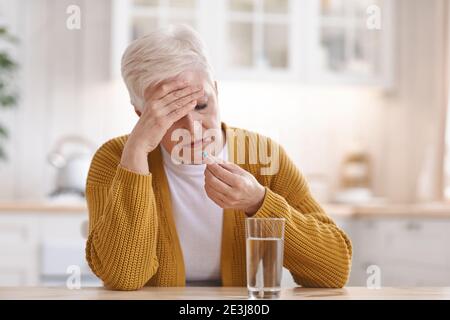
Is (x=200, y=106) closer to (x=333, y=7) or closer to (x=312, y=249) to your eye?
(x=312, y=249)

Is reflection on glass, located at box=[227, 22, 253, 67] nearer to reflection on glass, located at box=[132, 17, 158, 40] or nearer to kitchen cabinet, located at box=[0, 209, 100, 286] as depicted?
reflection on glass, located at box=[132, 17, 158, 40]

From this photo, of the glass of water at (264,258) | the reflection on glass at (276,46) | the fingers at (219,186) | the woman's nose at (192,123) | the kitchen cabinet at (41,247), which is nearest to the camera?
the glass of water at (264,258)

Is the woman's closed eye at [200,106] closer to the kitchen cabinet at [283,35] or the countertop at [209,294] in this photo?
the countertop at [209,294]

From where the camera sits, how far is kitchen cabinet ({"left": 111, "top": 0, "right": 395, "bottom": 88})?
11.9 feet

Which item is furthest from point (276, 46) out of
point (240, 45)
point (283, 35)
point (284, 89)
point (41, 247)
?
point (41, 247)

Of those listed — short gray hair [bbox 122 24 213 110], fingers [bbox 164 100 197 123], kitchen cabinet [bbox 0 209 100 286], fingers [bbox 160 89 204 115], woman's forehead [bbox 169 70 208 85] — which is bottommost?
kitchen cabinet [bbox 0 209 100 286]

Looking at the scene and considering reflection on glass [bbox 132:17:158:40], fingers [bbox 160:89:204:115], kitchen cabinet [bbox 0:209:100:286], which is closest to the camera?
fingers [bbox 160:89:204:115]

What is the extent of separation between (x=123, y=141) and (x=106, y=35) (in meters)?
2.22

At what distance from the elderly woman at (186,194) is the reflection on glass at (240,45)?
203 centimetres

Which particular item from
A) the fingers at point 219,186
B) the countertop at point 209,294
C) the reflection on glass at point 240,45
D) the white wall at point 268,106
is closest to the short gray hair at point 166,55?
the fingers at point 219,186

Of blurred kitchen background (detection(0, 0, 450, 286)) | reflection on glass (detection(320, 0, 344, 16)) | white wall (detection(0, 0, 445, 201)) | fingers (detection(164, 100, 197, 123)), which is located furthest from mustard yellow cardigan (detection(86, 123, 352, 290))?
reflection on glass (detection(320, 0, 344, 16))

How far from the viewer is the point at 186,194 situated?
5.24ft

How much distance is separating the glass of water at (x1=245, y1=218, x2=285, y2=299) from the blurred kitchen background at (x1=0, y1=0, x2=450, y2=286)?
2.24 m

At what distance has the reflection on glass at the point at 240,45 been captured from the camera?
3682 millimetres
